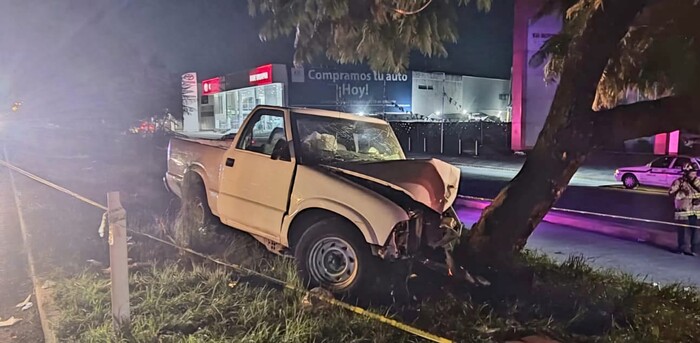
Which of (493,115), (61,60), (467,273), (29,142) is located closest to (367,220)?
(467,273)

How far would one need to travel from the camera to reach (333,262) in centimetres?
562

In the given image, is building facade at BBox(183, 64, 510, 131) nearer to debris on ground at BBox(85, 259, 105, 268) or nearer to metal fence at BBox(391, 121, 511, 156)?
debris on ground at BBox(85, 259, 105, 268)

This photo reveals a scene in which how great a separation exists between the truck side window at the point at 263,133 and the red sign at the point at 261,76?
172cm

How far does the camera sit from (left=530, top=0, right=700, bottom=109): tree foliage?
516cm

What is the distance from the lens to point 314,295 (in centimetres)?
506

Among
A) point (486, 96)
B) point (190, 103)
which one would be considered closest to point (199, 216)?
point (190, 103)

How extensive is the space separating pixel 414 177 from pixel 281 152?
1434 mm

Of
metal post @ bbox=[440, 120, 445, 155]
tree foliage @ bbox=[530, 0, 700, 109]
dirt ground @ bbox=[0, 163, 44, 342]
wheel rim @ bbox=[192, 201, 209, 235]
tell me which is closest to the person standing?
tree foliage @ bbox=[530, 0, 700, 109]

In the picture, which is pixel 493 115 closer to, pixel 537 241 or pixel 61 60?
→ pixel 61 60

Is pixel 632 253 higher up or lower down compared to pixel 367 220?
lower down

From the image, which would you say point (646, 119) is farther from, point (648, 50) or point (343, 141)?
point (343, 141)

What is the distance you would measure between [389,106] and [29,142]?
29.7 meters

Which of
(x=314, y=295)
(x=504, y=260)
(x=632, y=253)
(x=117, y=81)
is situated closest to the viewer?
(x=314, y=295)

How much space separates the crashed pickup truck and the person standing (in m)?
4.43
